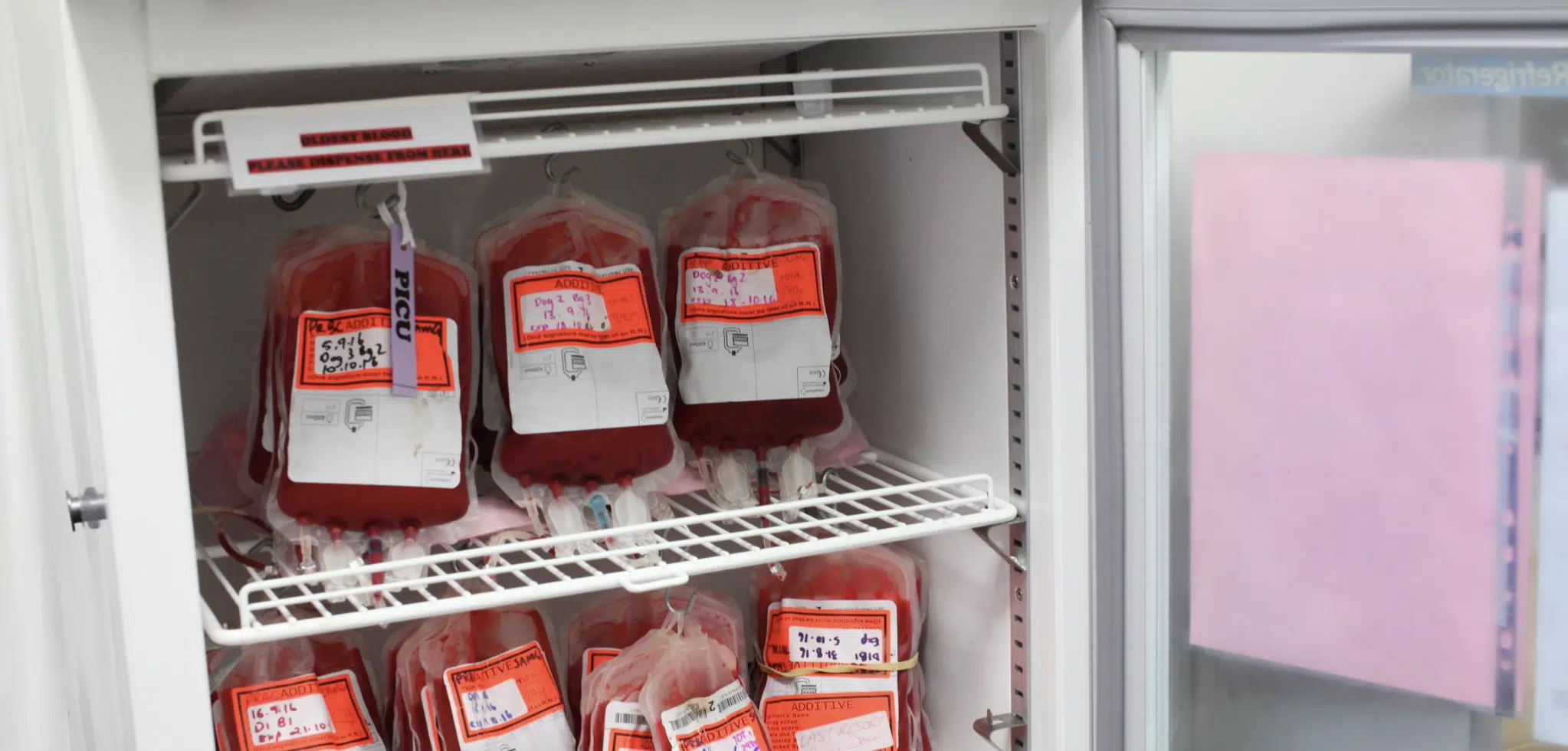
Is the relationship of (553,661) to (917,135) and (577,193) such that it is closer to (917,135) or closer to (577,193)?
(577,193)

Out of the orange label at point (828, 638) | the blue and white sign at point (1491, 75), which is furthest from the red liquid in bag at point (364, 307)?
the blue and white sign at point (1491, 75)

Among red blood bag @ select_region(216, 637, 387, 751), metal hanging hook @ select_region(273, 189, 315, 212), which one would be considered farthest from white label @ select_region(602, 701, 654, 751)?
metal hanging hook @ select_region(273, 189, 315, 212)

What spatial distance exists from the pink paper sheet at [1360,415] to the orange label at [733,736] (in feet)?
1.41

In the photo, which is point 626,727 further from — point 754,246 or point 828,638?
point 754,246

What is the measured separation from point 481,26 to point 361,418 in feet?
1.28

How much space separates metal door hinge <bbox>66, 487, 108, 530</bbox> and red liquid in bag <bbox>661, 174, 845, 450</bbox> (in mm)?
566

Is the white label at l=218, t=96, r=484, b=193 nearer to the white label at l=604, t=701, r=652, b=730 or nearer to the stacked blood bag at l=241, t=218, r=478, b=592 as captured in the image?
the stacked blood bag at l=241, t=218, r=478, b=592

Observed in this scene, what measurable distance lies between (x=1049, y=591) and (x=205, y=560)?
86 centimetres

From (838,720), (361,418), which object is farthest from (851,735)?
(361,418)

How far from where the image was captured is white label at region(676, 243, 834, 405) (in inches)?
56.7

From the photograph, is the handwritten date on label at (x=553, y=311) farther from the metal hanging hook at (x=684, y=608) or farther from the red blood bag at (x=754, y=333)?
the metal hanging hook at (x=684, y=608)

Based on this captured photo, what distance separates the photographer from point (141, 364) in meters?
0.97

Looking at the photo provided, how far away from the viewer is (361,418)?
1.24 metres

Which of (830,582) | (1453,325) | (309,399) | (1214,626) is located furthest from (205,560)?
(1453,325)
